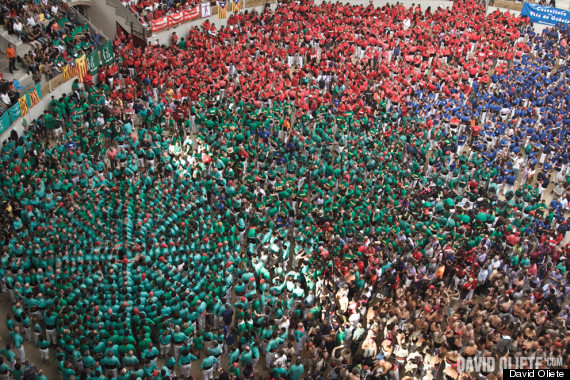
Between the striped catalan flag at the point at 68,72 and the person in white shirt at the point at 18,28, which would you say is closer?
the striped catalan flag at the point at 68,72

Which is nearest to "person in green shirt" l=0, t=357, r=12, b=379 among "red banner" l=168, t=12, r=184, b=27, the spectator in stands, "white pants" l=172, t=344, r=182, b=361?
"white pants" l=172, t=344, r=182, b=361

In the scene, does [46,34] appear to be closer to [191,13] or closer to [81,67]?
[81,67]

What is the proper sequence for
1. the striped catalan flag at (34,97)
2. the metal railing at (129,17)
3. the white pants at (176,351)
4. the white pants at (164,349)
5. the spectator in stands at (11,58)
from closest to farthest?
the white pants at (176,351)
the white pants at (164,349)
the striped catalan flag at (34,97)
the spectator in stands at (11,58)
the metal railing at (129,17)

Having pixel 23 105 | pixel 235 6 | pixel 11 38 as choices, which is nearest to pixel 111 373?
pixel 23 105

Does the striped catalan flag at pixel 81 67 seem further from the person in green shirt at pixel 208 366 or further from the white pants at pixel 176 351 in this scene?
the person in green shirt at pixel 208 366

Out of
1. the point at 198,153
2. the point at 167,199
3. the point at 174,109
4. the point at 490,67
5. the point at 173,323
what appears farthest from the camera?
the point at 490,67

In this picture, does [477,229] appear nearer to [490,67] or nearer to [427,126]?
[427,126]

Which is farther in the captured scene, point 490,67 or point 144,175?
point 490,67

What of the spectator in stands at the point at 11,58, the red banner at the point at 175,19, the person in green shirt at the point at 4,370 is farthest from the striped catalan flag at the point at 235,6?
the person in green shirt at the point at 4,370

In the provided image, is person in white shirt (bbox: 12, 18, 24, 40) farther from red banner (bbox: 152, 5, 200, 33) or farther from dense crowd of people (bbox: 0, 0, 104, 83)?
red banner (bbox: 152, 5, 200, 33)

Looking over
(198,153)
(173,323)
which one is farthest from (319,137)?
(173,323)
